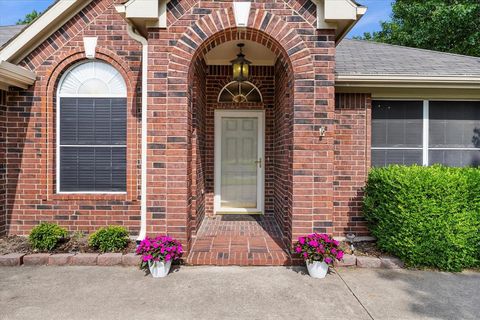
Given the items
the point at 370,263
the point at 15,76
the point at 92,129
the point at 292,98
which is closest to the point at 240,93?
the point at 292,98

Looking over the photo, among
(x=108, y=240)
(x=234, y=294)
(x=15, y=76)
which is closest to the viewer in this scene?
(x=234, y=294)

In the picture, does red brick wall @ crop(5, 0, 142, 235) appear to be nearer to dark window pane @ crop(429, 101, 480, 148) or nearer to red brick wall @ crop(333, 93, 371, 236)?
red brick wall @ crop(333, 93, 371, 236)

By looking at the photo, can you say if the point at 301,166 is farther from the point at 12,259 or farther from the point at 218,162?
the point at 12,259

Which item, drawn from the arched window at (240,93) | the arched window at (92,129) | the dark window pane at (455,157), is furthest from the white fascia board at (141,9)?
the dark window pane at (455,157)

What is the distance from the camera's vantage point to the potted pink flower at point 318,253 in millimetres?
3809

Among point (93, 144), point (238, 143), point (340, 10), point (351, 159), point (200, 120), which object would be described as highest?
point (340, 10)

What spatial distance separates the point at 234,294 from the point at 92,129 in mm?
3722

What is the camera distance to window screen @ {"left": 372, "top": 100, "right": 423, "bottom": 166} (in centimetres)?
523

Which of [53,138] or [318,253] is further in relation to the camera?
A: [53,138]

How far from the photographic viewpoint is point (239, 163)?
6.63 m

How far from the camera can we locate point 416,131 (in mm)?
5242

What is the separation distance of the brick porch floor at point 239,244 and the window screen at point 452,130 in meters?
3.20

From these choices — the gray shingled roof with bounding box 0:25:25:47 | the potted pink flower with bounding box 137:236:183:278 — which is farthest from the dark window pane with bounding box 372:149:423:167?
the gray shingled roof with bounding box 0:25:25:47

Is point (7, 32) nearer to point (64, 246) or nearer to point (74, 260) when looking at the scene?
point (64, 246)
